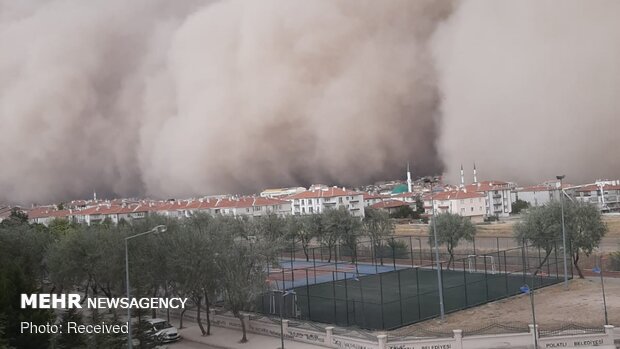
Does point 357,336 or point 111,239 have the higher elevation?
point 111,239

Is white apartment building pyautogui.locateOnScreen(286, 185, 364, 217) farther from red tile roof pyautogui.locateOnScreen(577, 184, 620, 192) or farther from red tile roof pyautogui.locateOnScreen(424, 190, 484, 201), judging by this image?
red tile roof pyautogui.locateOnScreen(577, 184, 620, 192)

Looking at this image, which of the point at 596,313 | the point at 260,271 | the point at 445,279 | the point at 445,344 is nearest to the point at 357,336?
the point at 445,344

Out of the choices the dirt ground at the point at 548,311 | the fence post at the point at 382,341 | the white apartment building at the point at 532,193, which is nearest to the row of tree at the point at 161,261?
the dirt ground at the point at 548,311

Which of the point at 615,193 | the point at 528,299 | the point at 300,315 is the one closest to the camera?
the point at 300,315

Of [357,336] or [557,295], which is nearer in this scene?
[357,336]

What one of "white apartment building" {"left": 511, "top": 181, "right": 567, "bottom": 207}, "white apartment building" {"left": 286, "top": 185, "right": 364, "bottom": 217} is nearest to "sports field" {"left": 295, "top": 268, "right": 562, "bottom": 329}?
"white apartment building" {"left": 286, "top": 185, "right": 364, "bottom": 217}

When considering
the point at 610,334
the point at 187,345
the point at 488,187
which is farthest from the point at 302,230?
the point at 488,187

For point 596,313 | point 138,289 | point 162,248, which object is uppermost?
point 162,248

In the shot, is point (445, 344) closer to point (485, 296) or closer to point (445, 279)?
point (485, 296)

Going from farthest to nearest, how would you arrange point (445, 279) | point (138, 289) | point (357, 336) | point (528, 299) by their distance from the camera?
point (445, 279)
point (528, 299)
point (138, 289)
point (357, 336)
